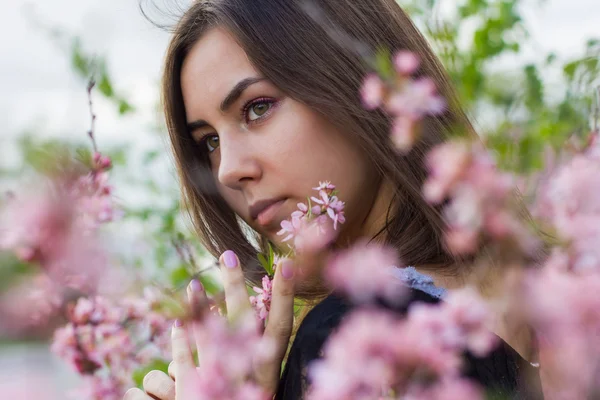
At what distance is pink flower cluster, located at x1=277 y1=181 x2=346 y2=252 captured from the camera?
40.9 inches

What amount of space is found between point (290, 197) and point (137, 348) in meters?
0.44

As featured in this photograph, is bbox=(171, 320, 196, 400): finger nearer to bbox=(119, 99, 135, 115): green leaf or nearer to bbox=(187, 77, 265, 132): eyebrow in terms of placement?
bbox=(187, 77, 265, 132): eyebrow

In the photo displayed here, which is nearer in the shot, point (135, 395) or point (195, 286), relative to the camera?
point (195, 286)

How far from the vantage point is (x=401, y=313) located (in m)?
0.91

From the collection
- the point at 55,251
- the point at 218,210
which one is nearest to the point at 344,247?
the point at 218,210

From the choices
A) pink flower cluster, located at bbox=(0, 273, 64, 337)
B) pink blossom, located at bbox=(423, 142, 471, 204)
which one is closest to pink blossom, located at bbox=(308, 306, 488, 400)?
pink blossom, located at bbox=(423, 142, 471, 204)

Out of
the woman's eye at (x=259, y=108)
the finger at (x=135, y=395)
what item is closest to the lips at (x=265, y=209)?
the woman's eye at (x=259, y=108)

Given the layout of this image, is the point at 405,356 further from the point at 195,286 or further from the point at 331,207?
the point at 331,207

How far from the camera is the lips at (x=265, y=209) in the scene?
133 cm

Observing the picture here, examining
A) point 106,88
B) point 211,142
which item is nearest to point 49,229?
point 211,142

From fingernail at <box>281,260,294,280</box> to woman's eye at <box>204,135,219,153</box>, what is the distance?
2.34ft

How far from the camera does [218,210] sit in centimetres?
182

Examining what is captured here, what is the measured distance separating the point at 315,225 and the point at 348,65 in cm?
46

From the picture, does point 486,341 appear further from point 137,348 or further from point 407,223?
point 407,223
